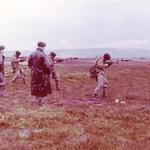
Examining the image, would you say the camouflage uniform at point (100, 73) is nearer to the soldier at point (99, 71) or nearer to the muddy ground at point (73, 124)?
the soldier at point (99, 71)

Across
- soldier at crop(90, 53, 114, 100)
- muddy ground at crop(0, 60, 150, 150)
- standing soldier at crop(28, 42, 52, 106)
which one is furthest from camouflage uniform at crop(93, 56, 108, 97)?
standing soldier at crop(28, 42, 52, 106)

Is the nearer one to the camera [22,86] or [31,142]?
[31,142]

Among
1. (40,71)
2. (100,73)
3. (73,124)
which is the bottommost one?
(73,124)

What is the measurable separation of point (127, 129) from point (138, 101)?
9.01 metres

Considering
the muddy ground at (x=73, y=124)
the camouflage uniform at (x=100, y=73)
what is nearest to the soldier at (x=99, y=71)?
the camouflage uniform at (x=100, y=73)

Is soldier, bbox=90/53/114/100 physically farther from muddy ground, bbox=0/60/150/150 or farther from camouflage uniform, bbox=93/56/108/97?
muddy ground, bbox=0/60/150/150

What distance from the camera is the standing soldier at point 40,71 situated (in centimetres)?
2281

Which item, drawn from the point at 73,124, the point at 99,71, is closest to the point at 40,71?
the point at 99,71

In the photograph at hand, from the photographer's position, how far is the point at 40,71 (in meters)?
23.0

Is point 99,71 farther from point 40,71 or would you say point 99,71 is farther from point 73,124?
point 73,124

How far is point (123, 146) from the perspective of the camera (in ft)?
47.7

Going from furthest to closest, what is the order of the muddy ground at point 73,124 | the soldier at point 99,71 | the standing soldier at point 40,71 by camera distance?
the soldier at point 99,71 → the standing soldier at point 40,71 → the muddy ground at point 73,124

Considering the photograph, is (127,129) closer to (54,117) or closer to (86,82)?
(54,117)

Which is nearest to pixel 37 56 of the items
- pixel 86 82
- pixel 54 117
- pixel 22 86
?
pixel 54 117
